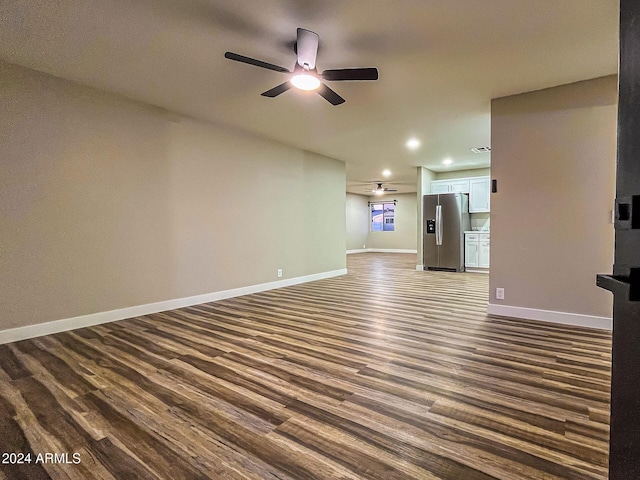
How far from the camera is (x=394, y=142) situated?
5.91 meters

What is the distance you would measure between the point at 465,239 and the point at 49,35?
26.0ft

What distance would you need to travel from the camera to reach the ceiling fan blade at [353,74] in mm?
2579

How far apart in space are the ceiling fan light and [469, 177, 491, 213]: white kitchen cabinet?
6.23m

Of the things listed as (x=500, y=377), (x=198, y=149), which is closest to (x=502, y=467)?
(x=500, y=377)

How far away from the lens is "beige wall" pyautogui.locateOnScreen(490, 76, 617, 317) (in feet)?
11.3

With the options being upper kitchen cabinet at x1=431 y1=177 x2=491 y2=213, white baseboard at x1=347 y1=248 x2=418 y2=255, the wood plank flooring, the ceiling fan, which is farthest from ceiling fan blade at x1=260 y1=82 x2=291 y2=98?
white baseboard at x1=347 y1=248 x2=418 y2=255

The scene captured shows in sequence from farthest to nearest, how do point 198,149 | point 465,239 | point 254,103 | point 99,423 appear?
point 465,239
point 198,149
point 254,103
point 99,423

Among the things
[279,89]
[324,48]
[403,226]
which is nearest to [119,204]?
[279,89]

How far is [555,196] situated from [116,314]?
16.8 feet

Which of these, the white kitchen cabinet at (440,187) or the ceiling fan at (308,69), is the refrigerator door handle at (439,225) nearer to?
the white kitchen cabinet at (440,187)

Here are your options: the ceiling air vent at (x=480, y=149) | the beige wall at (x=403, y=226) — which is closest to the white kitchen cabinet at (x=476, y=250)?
the ceiling air vent at (x=480, y=149)

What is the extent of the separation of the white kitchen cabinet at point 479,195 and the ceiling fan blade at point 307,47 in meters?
6.38

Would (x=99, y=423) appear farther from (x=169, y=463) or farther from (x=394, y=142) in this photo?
(x=394, y=142)

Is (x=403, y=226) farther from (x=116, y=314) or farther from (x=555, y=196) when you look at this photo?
(x=116, y=314)
